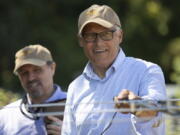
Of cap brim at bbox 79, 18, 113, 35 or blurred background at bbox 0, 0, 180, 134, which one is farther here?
blurred background at bbox 0, 0, 180, 134

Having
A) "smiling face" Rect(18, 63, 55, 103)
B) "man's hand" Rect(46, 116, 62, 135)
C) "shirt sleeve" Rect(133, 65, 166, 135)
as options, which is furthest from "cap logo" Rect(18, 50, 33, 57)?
"shirt sleeve" Rect(133, 65, 166, 135)

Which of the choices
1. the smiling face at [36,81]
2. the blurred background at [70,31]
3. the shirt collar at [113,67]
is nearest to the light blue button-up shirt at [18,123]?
the smiling face at [36,81]

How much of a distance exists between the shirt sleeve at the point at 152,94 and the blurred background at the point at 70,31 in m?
14.3

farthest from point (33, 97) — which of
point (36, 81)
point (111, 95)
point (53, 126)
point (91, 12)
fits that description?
point (111, 95)

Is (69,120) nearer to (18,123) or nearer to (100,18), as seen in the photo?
(100,18)

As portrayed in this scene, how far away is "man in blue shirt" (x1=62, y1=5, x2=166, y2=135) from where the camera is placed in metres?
5.23

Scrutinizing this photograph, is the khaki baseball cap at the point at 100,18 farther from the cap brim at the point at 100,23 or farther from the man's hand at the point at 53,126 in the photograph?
the man's hand at the point at 53,126

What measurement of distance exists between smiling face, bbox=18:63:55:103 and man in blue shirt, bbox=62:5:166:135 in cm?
134

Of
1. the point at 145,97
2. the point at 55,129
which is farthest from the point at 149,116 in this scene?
the point at 55,129

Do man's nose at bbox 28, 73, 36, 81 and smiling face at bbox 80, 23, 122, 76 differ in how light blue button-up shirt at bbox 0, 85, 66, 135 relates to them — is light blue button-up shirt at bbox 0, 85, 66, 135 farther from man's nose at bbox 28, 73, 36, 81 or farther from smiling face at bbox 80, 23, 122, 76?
smiling face at bbox 80, 23, 122, 76

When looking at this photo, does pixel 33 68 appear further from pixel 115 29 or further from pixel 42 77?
pixel 115 29

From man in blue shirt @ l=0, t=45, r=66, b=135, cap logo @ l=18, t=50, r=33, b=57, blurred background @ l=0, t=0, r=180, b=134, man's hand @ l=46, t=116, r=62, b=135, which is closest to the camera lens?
man's hand @ l=46, t=116, r=62, b=135

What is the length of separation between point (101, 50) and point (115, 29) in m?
0.17

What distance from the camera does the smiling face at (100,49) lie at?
18.0ft
